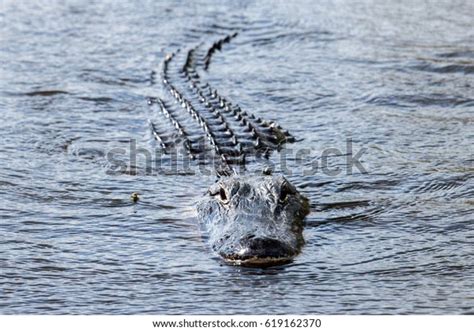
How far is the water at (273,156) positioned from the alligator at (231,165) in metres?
0.13

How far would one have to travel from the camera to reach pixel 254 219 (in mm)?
6566

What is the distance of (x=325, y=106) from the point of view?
10078 mm

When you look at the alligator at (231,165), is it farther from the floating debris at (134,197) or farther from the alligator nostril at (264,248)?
the floating debris at (134,197)

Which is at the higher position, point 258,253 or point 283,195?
point 283,195

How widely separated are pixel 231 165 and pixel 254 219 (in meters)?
1.54

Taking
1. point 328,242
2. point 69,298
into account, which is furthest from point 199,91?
point 69,298

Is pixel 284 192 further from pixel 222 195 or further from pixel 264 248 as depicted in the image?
pixel 264 248

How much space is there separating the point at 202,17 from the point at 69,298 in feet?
28.8

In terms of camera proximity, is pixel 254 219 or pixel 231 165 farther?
pixel 231 165

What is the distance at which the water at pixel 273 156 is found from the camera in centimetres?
595

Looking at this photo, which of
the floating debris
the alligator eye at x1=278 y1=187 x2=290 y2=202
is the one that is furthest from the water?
the alligator eye at x1=278 y1=187 x2=290 y2=202

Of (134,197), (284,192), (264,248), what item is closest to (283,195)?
(284,192)

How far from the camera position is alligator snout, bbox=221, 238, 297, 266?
20.1 feet

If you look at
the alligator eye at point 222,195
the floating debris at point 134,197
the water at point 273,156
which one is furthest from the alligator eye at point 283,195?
the floating debris at point 134,197
